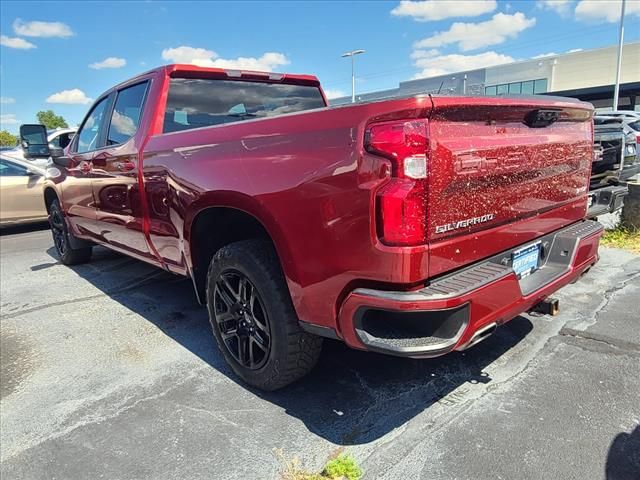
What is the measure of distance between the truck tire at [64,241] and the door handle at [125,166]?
7.70 ft

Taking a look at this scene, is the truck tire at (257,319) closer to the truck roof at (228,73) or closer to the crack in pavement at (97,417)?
the crack in pavement at (97,417)

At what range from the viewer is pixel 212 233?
3281mm

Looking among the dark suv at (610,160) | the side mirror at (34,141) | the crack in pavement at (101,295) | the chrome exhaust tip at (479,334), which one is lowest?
the crack in pavement at (101,295)

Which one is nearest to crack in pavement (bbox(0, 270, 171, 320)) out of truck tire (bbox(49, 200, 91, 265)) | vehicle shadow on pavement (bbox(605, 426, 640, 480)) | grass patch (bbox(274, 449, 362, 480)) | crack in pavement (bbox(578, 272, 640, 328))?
truck tire (bbox(49, 200, 91, 265))

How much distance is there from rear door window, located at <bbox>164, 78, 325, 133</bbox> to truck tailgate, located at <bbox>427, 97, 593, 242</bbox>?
7.69 ft

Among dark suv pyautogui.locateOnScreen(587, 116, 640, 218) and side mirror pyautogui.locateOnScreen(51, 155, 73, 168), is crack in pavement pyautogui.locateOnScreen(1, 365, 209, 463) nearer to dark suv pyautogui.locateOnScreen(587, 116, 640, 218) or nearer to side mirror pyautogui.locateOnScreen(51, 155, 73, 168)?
side mirror pyautogui.locateOnScreen(51, 155, 73, 168)

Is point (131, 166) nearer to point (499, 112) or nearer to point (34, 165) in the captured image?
point (499, 112)

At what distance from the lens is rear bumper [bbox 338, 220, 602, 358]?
2.01 metres

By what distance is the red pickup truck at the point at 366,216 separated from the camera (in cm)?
→ 200

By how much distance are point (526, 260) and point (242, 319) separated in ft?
5.49

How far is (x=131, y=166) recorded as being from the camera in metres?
3.80

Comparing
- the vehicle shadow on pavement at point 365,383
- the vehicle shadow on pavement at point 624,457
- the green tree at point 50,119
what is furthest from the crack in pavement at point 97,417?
the green tree at point 50,119

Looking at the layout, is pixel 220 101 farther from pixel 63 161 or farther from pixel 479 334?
pixel 479 334

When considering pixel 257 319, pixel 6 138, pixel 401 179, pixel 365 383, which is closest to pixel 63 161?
pixel 257 319
